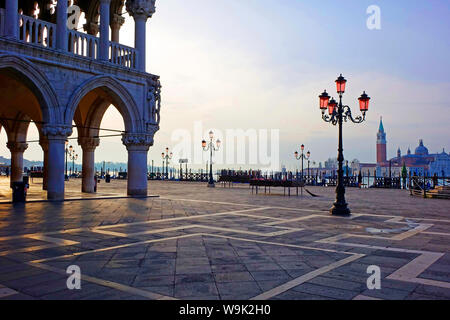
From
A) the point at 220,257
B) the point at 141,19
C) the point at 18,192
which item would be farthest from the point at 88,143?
the point at 220,257

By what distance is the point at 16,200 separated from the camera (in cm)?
1398

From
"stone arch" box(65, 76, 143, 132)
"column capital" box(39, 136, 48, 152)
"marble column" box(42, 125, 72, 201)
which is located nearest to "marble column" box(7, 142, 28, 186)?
"column capital" box(39, 136, 48, 152)

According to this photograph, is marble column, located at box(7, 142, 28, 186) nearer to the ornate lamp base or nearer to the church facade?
the church facade

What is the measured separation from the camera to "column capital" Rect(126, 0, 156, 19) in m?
18.0

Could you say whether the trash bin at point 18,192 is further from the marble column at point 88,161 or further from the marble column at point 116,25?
the marble column at point 116,25

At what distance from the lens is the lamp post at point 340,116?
465 inches

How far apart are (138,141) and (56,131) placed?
13.2 feet

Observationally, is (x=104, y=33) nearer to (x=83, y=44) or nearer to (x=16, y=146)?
(x=83, y=44)

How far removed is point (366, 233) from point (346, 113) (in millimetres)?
6088

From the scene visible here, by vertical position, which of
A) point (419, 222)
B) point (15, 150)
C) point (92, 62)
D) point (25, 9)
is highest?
point (25, 9)

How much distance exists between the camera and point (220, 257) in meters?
5.74

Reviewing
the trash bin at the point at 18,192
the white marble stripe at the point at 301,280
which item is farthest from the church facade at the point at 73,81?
the white marble stripe at the point at 301,280
